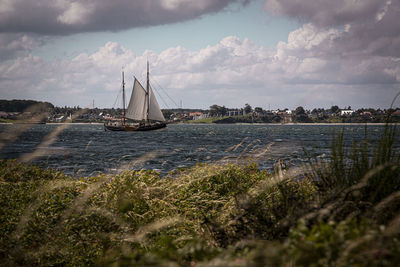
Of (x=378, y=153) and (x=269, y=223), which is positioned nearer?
(x=269, y=223)

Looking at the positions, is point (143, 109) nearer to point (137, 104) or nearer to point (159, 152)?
point (137, 104)

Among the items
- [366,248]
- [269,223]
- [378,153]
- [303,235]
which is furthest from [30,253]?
[378,153]

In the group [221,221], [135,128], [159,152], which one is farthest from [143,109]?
[221,221]

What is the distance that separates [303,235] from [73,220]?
154 inches

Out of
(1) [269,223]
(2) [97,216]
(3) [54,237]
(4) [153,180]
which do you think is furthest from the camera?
(4) [153,180]

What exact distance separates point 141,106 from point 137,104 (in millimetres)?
1868

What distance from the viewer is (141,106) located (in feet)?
249

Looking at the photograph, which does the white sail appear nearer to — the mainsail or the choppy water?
the mainsail

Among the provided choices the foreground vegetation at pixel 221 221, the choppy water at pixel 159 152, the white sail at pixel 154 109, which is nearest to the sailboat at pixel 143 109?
the white sail at pixel 154 109

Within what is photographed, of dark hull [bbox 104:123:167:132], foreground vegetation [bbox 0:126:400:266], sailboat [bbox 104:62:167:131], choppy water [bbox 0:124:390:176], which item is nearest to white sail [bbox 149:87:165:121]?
sailboat [bbox 104:62:167:131]

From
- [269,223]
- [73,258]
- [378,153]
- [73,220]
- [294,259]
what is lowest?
[73,258]

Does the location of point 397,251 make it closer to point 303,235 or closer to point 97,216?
point 303,235

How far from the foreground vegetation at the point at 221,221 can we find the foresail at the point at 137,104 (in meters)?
66.6

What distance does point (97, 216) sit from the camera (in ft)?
17.9
